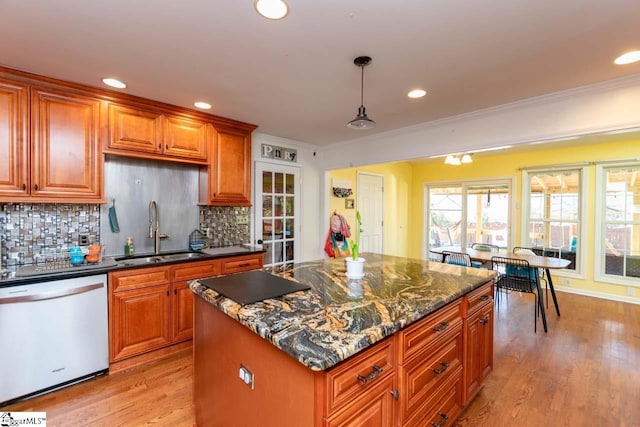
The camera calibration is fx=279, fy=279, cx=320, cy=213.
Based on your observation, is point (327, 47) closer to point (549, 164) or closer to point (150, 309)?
point (150, 309)

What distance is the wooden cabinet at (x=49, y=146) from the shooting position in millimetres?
2080

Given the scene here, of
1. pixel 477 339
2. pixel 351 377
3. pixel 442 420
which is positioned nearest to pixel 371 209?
pixel 477 339

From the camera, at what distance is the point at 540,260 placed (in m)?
3.58

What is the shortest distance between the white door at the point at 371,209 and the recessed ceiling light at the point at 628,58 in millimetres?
3602

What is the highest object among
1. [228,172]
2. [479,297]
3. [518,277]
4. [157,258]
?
[228,172]

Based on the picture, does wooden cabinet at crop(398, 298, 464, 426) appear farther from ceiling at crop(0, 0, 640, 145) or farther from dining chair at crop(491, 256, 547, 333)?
dining chair at crop(491, 256, 547, 333)

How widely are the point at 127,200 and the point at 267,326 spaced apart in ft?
8.24

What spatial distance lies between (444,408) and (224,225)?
285cm

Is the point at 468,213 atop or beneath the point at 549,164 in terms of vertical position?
beneath

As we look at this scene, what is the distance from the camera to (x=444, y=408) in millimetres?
1615

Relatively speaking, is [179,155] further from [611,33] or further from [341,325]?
[611,33]

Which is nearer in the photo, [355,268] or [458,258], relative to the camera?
[355,268]

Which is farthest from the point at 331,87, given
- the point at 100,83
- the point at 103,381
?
the point at 103,381

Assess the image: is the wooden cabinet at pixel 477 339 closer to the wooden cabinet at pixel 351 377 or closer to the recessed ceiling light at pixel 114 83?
the wooden cabinet at pixel 351 377
